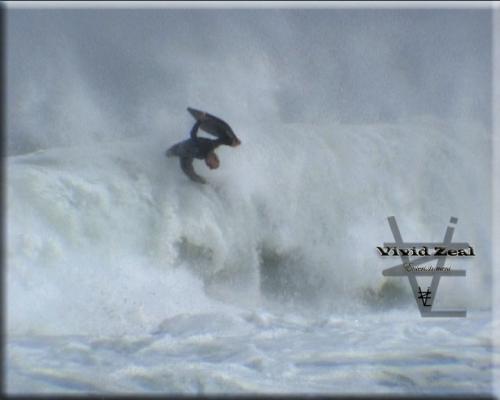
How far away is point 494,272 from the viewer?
13.2m

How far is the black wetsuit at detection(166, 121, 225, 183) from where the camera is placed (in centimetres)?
1124

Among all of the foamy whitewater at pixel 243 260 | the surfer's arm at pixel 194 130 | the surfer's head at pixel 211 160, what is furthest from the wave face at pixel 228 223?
the surfer's arm at pixel 194 130

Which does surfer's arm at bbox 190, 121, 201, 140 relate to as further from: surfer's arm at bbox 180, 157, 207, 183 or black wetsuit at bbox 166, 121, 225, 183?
surfer's arm at bbox 180, 157, 207, 183

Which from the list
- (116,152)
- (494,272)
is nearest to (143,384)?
(116,152)

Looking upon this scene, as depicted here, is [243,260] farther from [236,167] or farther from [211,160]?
[236,167]

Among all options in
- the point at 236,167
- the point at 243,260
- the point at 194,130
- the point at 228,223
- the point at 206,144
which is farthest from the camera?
the point at 236,167

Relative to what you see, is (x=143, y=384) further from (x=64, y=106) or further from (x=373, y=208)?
(x=64, y=106)

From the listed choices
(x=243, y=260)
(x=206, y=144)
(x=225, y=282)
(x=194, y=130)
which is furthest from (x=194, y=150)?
(x=225, y=282)

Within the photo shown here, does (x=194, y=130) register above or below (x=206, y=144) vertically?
above

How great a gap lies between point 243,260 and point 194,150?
1.80 m

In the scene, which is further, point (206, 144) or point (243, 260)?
point (243, 260)

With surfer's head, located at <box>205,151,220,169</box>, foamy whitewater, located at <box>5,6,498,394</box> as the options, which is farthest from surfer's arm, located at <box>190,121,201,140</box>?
foamy whitewater, located at <box>5,6,498,394</box>

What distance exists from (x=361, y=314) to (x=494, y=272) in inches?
145

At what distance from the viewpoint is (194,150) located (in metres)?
11.3
